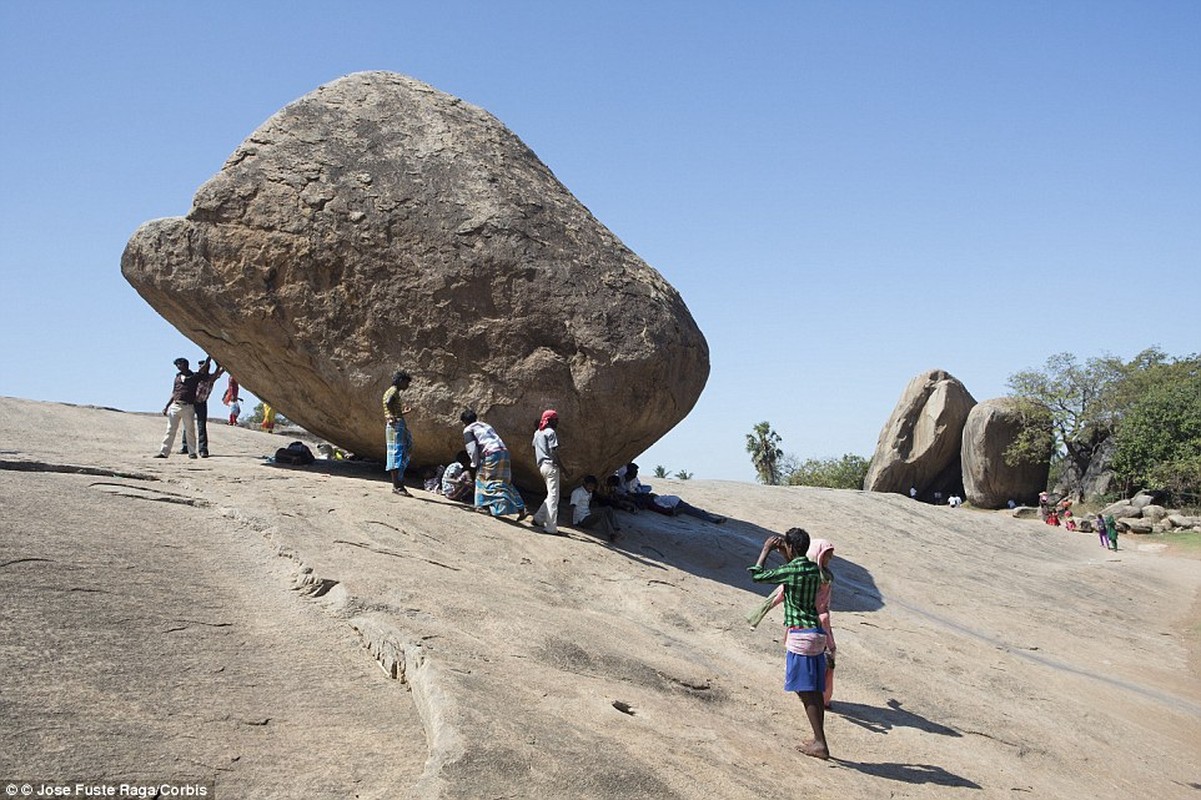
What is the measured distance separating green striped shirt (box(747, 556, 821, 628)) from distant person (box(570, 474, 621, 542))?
15.7 ft

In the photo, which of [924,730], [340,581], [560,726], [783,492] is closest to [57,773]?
[560,726]

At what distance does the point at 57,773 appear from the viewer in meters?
3.44

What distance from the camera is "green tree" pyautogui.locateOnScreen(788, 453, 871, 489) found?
38.8m

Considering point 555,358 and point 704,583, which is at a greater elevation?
point 555,358

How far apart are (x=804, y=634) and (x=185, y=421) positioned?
8.46 m

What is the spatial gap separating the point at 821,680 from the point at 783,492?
12.7m

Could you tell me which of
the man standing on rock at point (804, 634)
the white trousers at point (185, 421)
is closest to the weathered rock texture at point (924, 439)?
the white trousers at point (185, 421)

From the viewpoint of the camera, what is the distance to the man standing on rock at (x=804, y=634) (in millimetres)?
5789

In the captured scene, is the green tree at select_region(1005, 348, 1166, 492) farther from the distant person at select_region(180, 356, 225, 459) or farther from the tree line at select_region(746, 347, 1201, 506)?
the distant person at select_region(180, 356, 225, 459)

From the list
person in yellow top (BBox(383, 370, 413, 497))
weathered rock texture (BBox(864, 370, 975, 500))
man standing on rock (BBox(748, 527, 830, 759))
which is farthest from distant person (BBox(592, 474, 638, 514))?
weathered rock texture (BBox(864, 370, 975, 500))

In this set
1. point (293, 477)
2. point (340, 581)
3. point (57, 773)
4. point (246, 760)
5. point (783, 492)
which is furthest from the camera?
point (783, 492)

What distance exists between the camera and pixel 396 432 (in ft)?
32.7

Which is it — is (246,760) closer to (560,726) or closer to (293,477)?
(560,726)

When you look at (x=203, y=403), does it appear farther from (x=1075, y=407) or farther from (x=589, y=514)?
(x=1075, y=407)
